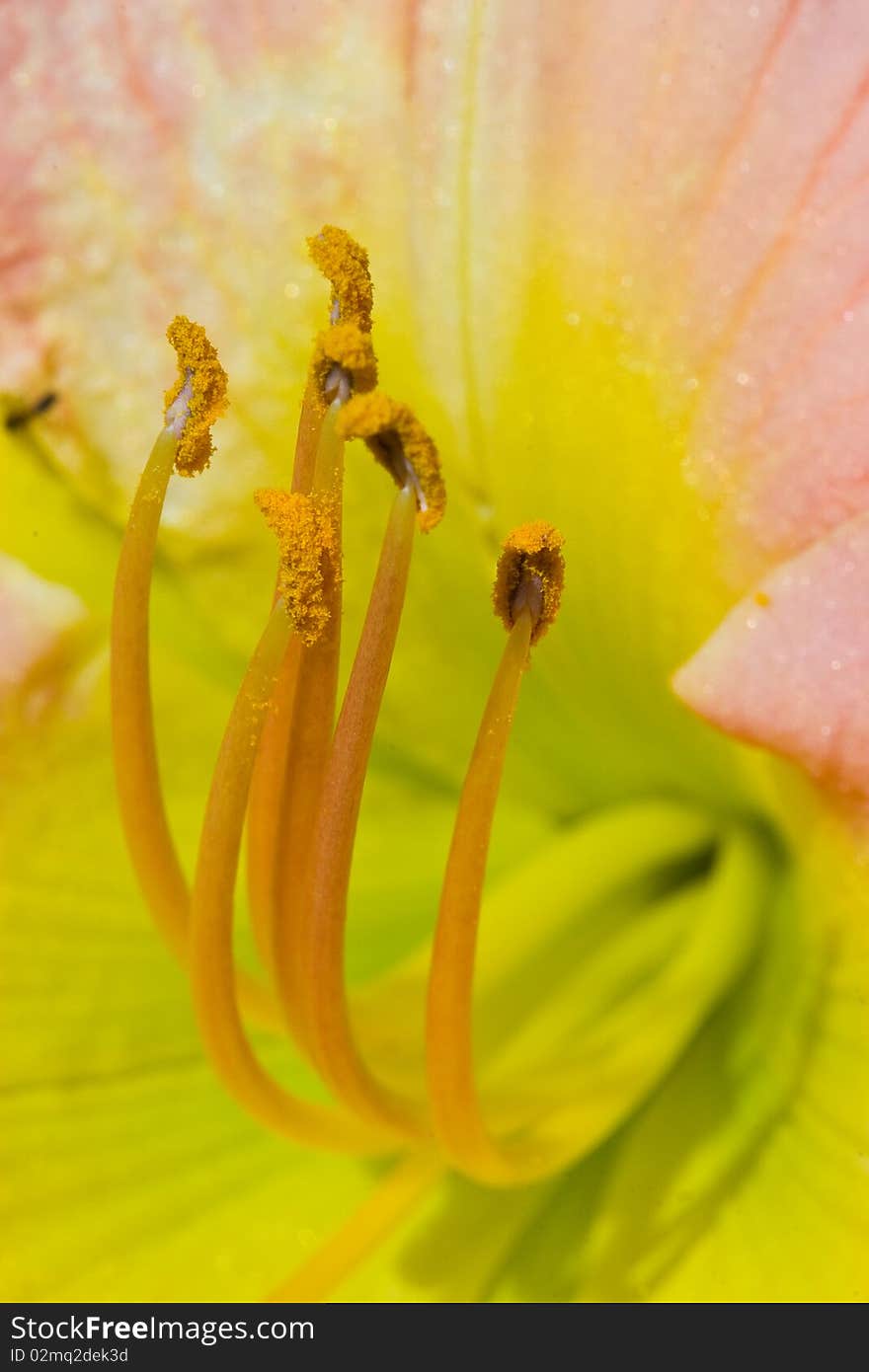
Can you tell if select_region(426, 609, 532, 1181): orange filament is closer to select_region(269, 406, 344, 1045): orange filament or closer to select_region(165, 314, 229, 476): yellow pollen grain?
select_region(269, 406, 344, 1045): orange filament

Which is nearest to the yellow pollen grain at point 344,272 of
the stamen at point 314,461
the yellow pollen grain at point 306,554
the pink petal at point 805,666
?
the stamen at point 314,461

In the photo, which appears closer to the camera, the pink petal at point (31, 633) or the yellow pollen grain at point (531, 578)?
the yellow pollen grain at point (531, 578)

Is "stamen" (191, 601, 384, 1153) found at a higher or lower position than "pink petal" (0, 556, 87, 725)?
lower

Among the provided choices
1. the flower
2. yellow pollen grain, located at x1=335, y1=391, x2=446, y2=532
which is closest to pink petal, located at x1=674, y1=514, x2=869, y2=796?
the flower

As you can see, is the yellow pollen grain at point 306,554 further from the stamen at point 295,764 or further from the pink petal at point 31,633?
the pink petal at point 31,633
